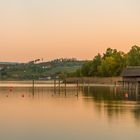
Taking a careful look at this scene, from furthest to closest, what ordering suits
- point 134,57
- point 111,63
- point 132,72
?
point 111,63
point 134,57
point 132,72

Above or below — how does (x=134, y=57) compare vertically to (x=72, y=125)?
above

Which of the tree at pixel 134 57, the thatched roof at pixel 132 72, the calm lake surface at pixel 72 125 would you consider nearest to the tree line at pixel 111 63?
the tree at pixel 134 57

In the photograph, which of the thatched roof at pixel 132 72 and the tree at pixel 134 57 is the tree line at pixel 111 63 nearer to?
the tree at pixel 134 57

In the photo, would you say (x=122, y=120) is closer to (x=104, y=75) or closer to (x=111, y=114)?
(x=111, y=114)

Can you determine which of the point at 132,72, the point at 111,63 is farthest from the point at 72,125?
the point at 111,63

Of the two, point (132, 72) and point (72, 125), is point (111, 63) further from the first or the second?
point (72, 125)

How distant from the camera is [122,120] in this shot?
37.3 metres

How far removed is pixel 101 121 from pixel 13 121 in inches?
260

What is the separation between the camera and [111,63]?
474 ft

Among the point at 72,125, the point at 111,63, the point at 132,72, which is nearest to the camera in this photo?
the point at 72,125

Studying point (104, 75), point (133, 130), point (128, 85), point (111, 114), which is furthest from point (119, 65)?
point (133, 130)

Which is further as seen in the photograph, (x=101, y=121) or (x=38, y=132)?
(x=101, y=121)

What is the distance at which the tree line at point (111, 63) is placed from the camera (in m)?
133

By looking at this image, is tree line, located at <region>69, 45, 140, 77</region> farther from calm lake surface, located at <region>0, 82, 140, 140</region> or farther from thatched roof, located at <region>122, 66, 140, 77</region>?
calm lake surface, located at <region>0, 82, 140, 140</region>
